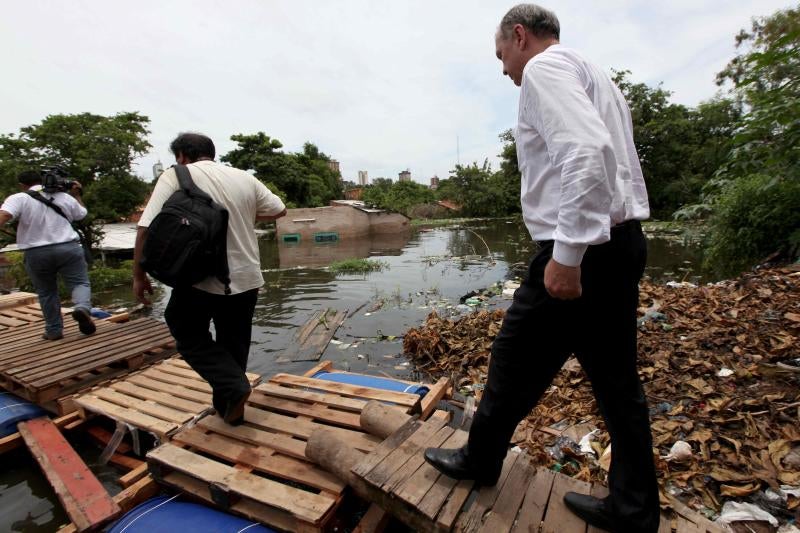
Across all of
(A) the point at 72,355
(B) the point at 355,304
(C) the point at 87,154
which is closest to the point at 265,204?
(A) the point at 72,355

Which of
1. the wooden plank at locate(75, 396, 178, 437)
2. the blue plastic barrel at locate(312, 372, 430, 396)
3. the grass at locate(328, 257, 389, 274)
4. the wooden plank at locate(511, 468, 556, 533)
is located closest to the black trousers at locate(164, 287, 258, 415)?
the wooden plank at locate(75, 396, 178, 437)

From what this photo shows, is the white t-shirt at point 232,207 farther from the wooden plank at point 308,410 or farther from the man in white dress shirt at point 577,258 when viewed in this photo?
the man in white dress shirt at point 577,258

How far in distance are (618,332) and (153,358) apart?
432 cm

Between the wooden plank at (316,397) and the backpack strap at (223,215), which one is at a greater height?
the backpack strap at (223,215)

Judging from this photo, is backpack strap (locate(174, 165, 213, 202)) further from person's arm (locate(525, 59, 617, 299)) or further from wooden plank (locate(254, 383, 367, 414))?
person's arm (locate(525, 59, 617, 299))

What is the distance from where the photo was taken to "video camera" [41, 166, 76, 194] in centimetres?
398

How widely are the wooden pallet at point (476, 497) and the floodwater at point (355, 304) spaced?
2.27m

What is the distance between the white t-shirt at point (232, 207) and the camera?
2.21m

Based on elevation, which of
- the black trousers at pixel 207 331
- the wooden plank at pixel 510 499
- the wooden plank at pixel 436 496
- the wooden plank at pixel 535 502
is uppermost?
the black trousers at pixel 207 331

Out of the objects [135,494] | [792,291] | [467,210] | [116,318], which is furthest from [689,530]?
[467,210]

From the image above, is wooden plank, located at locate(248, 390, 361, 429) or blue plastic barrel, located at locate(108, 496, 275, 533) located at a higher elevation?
wooden plank, located at locate(248, 390, 361, 429)

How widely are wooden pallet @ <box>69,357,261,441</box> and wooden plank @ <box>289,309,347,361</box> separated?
166cm

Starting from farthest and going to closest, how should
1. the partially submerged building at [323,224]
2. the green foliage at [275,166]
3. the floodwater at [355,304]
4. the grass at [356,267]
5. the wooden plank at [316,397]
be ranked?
the green foliage at [275,166] < the partially submerged building at [323,224] < the grass at [356,267] < the floodwater at [355,304] < the wooden plank at [316,397]

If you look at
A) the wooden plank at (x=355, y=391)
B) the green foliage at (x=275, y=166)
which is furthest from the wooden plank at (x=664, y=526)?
the green foliage at (x=275, y=166)
